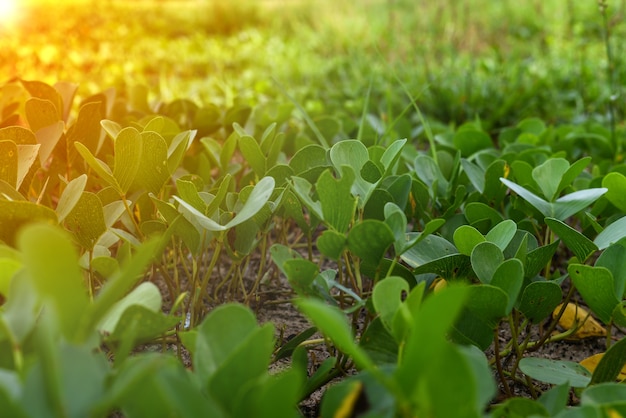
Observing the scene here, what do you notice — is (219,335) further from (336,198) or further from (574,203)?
(574,203)

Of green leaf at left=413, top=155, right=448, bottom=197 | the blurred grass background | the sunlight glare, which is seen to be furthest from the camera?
the sunlight glare

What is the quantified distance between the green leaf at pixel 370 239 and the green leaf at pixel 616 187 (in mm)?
488

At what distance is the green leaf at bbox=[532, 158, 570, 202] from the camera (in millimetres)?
1076

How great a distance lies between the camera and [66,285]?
50 cm

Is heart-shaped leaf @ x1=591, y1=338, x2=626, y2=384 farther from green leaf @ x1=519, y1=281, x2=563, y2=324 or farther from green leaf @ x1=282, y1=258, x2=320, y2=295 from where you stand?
green leaf @ x1=282, y1=258, x2=320, y2=295

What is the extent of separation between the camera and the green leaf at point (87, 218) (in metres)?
0.89

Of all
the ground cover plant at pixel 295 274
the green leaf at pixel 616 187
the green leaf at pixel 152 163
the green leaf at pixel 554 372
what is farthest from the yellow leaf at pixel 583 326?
the green leaf at pixel 152 163

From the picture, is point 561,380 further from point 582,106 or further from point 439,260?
point 582,106

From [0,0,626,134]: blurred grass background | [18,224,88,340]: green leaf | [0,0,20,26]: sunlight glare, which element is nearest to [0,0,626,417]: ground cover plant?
[18,224,88,340]: green leaf

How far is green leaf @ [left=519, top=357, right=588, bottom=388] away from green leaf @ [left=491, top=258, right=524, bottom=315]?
0.08 metres

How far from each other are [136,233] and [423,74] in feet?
10.6

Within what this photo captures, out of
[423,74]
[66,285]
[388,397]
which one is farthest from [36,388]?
[423,74]

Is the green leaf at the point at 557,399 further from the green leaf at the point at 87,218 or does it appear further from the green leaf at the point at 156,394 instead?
the green leaf at the point at 87,218

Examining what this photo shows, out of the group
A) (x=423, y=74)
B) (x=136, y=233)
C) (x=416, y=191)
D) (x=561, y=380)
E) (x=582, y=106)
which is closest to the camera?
(x=561, y=380)
